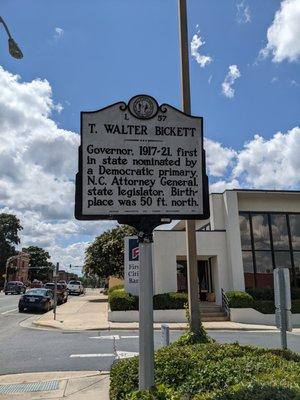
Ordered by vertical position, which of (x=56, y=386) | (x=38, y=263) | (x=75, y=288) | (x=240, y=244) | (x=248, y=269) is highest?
(x=38, y=263)

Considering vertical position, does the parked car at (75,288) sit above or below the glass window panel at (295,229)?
below

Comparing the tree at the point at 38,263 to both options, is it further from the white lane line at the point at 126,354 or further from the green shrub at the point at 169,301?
the white lane line at the point at 126,354

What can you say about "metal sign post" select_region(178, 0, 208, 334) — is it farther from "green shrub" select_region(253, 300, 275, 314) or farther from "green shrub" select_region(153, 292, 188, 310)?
"green shrub" select_region(253, 300, 275, 314)

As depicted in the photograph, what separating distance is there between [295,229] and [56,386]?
66.8ft

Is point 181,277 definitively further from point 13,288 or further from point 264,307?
point 13,288

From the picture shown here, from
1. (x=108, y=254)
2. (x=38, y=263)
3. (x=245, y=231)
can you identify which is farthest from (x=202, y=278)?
(x=38, y=263)

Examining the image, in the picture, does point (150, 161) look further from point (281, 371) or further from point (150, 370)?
point (281, 371)

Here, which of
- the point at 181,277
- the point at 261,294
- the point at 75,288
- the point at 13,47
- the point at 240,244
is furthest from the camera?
the point at 75,288

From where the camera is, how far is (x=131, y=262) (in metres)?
19.5

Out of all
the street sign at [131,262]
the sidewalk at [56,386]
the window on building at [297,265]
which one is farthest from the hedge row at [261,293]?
the sidewalk at [56,386]

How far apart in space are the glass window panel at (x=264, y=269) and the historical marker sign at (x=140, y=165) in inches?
799

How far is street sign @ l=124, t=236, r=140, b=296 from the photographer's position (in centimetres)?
1905

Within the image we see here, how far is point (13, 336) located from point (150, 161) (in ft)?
39.5

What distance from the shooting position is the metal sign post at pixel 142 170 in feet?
17.5
